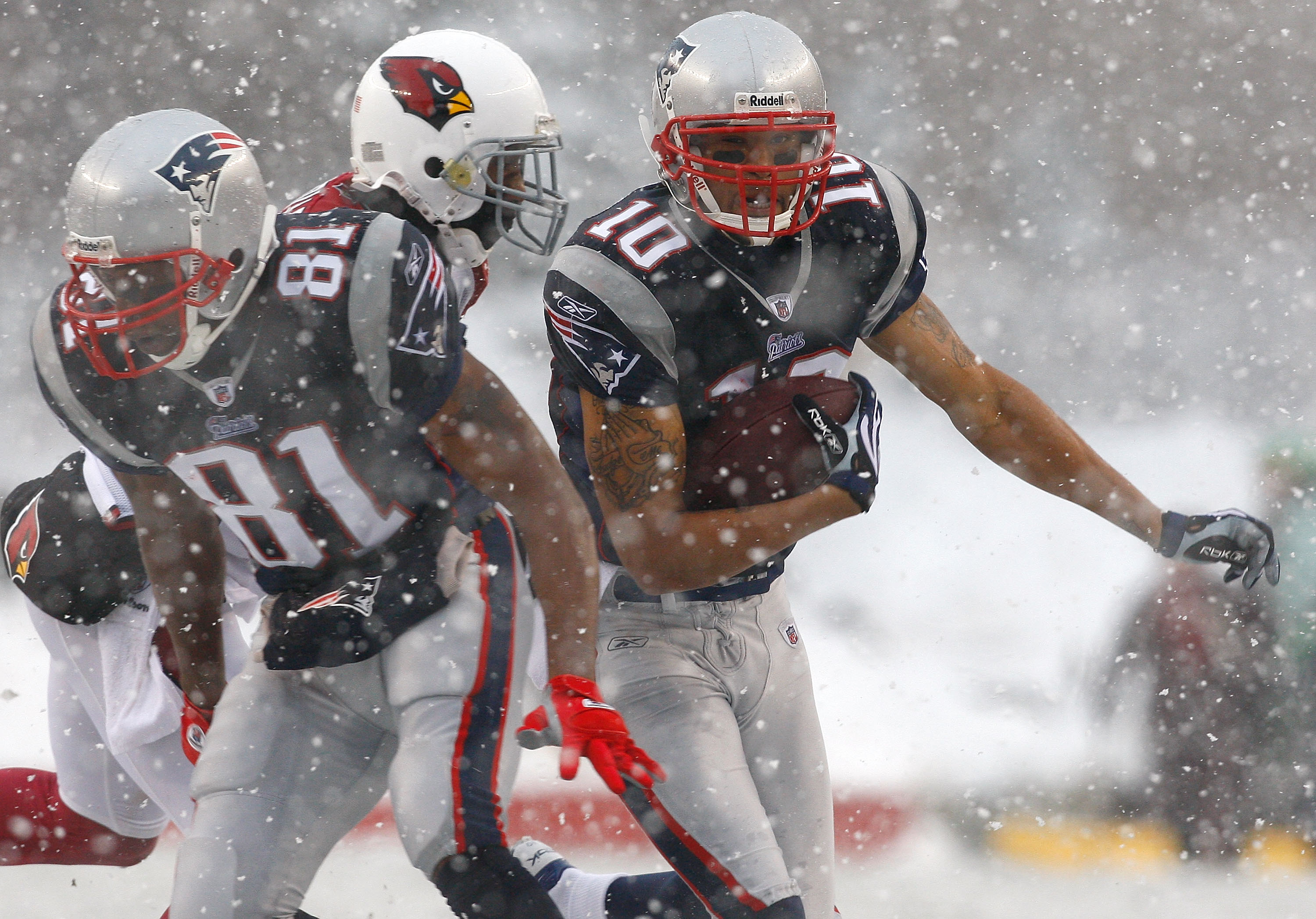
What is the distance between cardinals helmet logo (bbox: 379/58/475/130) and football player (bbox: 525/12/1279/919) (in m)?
0.57

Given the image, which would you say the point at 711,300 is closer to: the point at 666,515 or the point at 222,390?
the point at 666,515

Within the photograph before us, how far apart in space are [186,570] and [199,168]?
0.67 metres

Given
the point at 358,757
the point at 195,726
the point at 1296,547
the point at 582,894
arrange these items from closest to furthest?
the point at 358,757
the point at 195,726
the point at 582,894
the point at 1296,547

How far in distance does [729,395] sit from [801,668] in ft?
1.60

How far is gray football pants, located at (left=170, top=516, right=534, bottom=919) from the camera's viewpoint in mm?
1908

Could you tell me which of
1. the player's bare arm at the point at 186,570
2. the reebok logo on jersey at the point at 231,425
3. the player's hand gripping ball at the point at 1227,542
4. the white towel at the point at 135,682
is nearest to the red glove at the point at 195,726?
the player's bare arm at the point at 186,570

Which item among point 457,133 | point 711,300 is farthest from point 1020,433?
point 457,133

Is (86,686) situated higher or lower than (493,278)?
lower

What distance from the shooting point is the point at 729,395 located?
225 centimetres

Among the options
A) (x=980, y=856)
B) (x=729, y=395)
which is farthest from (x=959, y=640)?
(x=729, y=395)

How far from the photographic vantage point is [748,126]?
7.25 ft

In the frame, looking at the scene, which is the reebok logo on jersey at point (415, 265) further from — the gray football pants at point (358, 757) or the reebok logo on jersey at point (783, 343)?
the reebok logo on jersey at point (783, 343)

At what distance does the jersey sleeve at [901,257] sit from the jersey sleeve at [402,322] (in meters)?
0.75

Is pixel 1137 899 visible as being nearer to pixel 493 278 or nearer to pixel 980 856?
pixel 980 856
